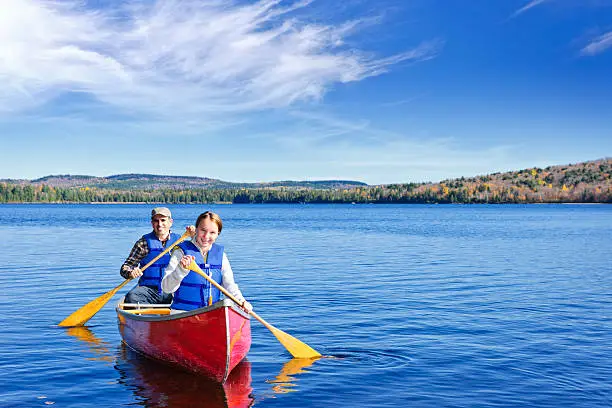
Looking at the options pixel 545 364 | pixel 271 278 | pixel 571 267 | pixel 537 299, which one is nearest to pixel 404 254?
pixel 571 267

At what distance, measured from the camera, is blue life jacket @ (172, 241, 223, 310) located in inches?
391

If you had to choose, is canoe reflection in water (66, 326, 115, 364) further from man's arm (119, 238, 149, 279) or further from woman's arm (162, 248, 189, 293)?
woman's arm (162, 248, 189, 293)

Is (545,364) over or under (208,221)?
under

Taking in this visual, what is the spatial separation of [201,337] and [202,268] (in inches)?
42.8

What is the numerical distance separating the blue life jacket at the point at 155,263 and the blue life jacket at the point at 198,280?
2.29 metres

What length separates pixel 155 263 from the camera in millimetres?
12664

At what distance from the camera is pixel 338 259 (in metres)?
30.7

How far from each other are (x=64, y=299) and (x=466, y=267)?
1632 cm

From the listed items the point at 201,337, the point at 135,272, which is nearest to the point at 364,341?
the point at 201,337

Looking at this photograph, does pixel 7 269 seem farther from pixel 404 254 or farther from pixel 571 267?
pixel 571 267

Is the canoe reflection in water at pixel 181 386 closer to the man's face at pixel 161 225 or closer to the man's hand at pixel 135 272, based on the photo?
the man's hand at pixel 135 272

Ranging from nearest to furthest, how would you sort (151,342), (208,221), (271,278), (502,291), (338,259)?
(208,221) → (151,342) → (502,291) → (271,278) → (338,259)

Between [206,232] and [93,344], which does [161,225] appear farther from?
[206,232]

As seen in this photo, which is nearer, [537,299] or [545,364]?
[545,364]
